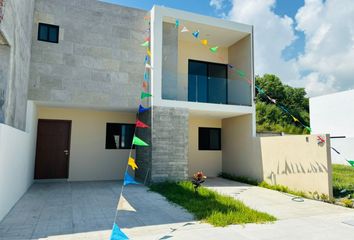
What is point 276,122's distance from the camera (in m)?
26.0

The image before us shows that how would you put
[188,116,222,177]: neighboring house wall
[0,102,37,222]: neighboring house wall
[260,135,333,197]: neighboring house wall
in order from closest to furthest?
[0,102,37,222]: neighboring house wall
[260,135,333,197]: neighboring house wall
[188,116,222,177]: neighboring house wall

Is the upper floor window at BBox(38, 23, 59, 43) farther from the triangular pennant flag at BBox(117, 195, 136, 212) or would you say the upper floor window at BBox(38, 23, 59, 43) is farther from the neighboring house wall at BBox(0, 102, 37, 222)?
the triangular pennant flag at BBox(117, 195, 136, 212)

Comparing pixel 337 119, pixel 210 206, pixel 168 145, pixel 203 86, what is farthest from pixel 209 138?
pixel 337 119

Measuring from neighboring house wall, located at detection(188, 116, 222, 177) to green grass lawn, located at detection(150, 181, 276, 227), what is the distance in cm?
309

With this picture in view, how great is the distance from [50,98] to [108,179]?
3743 mm

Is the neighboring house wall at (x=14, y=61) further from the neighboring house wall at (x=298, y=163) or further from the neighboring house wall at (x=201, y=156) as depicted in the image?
the neighboring house wall at (x=298, y=163)

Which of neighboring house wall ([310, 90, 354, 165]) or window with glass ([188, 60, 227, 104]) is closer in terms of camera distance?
window with glass ([188, 60, 227, 104])

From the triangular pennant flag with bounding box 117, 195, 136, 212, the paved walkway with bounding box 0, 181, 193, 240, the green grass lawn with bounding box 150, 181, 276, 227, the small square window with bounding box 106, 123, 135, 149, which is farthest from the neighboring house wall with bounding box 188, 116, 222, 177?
the triangular pennant flag with bounding box 117, 195, 136, 212

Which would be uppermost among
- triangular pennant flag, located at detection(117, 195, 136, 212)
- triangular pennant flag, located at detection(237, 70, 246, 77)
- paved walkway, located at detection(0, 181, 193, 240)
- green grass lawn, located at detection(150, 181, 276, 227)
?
triangular pennant flag, located at detection(237, 70, 246, 77)

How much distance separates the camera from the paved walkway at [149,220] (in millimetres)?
3887

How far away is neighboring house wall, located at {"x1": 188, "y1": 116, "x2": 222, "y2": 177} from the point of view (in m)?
10.7

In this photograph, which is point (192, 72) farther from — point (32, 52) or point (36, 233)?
point (36, 233)

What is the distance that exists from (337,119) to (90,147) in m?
16.7

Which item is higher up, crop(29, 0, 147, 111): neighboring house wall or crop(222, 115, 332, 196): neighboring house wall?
crop(29, 0, 147, 111): neighboring house wall
